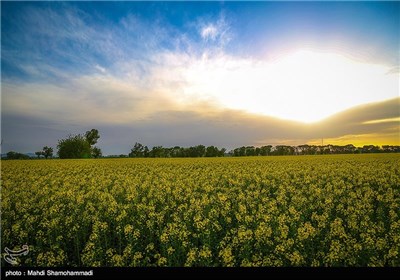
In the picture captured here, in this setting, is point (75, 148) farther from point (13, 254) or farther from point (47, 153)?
point (13, 254)

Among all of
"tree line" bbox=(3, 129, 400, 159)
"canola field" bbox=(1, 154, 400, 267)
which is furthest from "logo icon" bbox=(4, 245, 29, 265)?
"tree line" bbox=(3, 129, 400, 159)

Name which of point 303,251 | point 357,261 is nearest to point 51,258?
point 303,251

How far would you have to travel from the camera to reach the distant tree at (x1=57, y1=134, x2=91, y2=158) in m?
59.9

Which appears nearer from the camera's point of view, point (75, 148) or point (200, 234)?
point (200, 234)

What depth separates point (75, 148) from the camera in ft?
201

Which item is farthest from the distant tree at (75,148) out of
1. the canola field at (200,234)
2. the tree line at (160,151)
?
the canola field at (200,234)

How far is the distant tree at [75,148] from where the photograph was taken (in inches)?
2360

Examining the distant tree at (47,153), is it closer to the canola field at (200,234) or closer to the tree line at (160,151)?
the tree line at (160,151)

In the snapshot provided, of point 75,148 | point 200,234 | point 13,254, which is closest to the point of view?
point 13,254

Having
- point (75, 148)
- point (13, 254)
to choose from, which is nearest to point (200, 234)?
point (13, 254)

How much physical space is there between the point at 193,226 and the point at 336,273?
164 inches

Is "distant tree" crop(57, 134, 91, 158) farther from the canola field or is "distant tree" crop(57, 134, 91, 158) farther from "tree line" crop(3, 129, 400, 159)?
the canola field

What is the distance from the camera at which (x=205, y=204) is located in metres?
10.6

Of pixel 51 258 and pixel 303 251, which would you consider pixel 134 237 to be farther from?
pixel 303 251
